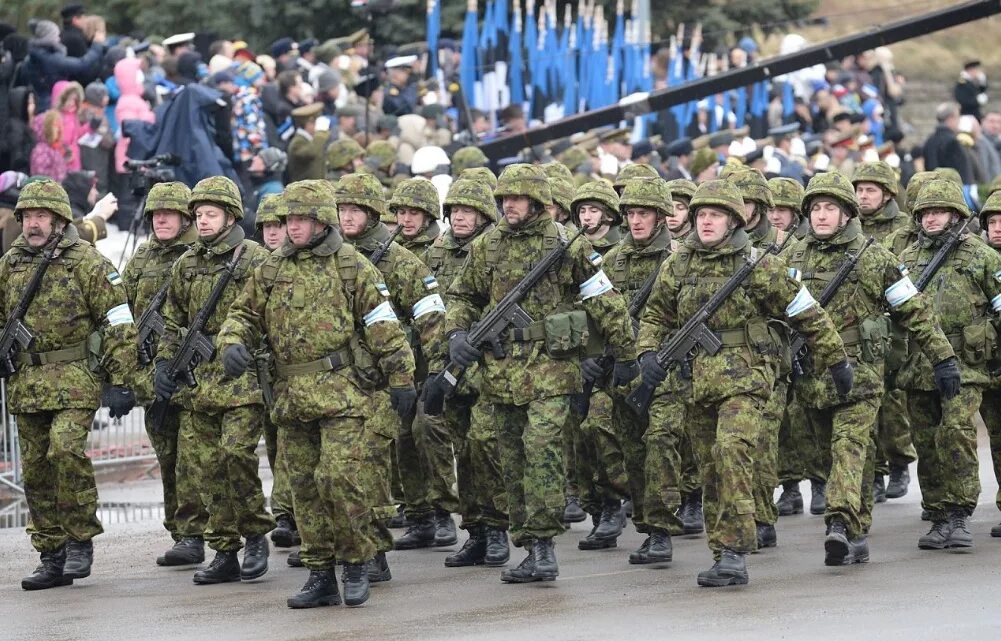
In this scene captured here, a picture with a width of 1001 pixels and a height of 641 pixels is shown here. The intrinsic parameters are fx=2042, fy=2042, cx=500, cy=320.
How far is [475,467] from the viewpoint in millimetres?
12211

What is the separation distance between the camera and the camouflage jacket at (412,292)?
38.7ft

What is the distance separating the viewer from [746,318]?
1108 centimetres

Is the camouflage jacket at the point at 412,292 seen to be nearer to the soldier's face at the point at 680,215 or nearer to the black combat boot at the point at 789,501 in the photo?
the soldier's face at the point at 680,215

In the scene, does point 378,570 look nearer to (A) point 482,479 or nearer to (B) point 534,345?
(A) point 482,479

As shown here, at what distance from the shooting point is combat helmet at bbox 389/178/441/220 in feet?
44.3

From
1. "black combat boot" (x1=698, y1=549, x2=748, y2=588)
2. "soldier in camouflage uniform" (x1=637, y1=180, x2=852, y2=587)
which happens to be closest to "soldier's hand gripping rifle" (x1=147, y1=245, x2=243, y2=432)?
"soldier in camouflage uniform" (x1=637, y1=180, x2=852, y2=587)

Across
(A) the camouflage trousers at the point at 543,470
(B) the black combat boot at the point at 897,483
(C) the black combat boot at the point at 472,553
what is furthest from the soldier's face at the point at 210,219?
(B) the black combat boot at the point at 897,483

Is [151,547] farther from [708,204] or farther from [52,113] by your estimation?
[52,113]

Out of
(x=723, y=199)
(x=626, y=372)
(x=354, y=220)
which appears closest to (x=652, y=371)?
(x=626, y=372)

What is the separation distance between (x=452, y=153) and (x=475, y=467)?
8803 mm

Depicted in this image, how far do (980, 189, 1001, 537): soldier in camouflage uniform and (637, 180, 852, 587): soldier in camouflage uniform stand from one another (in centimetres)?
190

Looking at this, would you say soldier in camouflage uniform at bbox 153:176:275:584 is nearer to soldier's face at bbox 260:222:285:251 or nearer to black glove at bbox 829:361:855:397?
soldier's face at bbox 260:222:285:251

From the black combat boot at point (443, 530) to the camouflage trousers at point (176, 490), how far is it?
1.63 metres

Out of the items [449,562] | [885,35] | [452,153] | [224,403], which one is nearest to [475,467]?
[449,562]
